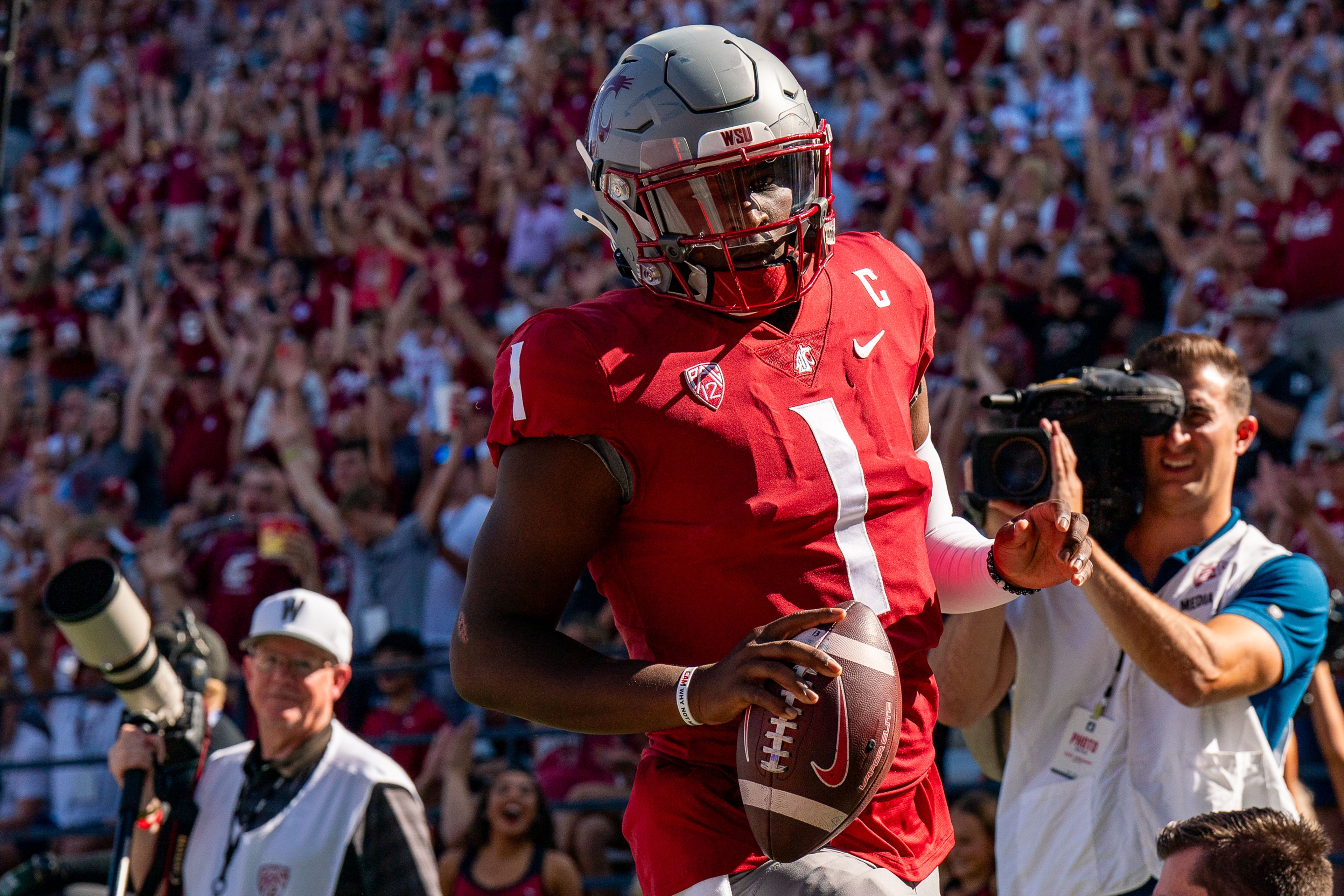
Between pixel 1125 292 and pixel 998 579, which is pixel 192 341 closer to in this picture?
pixel 1125 292

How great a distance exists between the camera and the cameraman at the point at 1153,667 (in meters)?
2.84

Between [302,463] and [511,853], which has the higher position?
[511,853]

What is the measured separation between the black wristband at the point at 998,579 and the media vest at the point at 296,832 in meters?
2.24

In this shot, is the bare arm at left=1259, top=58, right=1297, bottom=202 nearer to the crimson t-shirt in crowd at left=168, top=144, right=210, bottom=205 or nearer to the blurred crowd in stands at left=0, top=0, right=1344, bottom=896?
the blurred crowd in stands at left=0, top=0, right=1344, bottom=896

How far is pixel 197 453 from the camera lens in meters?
10.0

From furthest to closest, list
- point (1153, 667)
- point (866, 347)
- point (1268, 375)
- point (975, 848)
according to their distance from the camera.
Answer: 1. point (1268, 375)
2. point (975, 848)
3. point (1153, 667)
4. point (866, 347)

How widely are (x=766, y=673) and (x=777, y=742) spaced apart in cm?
11

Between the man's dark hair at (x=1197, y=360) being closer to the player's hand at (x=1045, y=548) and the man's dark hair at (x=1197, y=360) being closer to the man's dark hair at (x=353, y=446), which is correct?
the player's hand at (x=1045, y=548)

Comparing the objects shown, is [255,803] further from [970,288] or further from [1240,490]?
[970,288]

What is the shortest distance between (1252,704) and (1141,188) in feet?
18.8

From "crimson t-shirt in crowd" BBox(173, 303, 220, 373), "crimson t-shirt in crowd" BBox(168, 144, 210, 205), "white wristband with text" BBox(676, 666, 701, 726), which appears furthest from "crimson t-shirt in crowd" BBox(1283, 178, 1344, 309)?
"crimson t-shirt in crowd" BBox(168, 144, 210, 205)

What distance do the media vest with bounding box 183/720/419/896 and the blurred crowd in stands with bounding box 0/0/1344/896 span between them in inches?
48.0

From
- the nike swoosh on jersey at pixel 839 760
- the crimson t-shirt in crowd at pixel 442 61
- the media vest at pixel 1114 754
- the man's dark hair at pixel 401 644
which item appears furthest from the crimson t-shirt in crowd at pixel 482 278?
the nike swoosh on jersey at pixel 839 760

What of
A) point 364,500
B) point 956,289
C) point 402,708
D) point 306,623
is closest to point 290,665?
point 306,623
